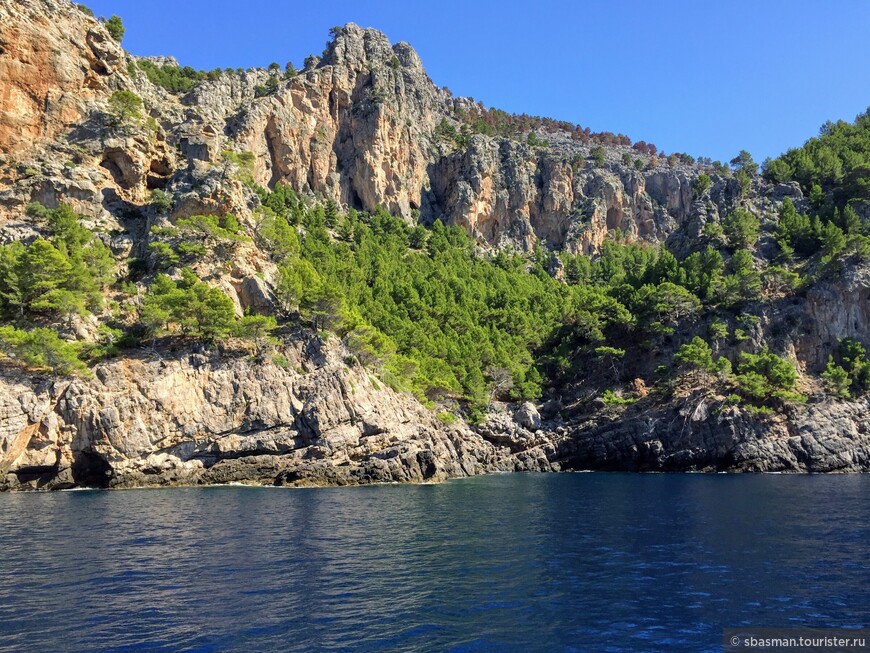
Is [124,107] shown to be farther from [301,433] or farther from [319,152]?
[301,433]

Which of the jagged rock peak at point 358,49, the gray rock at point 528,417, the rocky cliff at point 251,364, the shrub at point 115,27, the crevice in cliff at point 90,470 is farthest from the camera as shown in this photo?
the jagged rock peak at point 358,49

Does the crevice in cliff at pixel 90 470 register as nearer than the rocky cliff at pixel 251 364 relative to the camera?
Yes

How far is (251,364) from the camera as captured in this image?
6869cm

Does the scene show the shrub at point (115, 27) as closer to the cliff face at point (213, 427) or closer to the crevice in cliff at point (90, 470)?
the cliff face at point (213, 427)

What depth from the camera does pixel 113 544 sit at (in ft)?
100

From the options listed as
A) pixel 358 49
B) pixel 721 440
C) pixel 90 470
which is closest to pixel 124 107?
pixel 90 470

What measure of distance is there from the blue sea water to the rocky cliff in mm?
15184

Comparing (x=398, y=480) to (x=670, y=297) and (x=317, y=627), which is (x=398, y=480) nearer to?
(x=317, y=627)

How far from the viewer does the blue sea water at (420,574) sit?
727 inches

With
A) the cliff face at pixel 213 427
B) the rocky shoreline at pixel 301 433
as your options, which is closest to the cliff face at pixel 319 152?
the cliff face at pixel 213 427

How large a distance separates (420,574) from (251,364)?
4840 centimetres

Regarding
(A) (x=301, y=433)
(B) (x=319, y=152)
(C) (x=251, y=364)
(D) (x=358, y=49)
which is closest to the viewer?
(A) (x=301, y=433)

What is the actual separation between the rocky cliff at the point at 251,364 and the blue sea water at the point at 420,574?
15.2m

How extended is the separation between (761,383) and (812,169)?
6803cm
